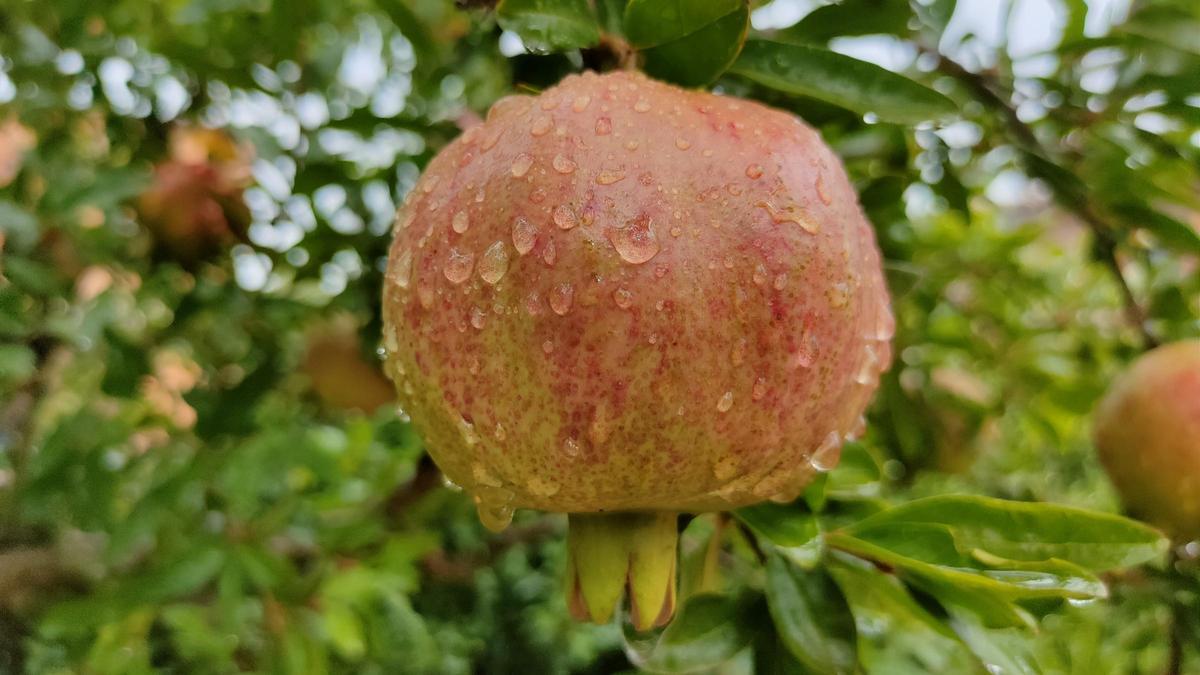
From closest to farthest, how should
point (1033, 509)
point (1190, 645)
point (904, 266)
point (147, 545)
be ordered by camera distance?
point (1033, 509) < point (904, 266) < point (1190, 645) < point (147, 545)

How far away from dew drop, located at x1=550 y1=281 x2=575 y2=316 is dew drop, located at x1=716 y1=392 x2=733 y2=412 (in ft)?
0.32

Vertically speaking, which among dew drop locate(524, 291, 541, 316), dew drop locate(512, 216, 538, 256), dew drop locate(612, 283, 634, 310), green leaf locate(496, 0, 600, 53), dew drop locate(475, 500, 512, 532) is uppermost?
green leaf locate(496, 0, 600, 53)

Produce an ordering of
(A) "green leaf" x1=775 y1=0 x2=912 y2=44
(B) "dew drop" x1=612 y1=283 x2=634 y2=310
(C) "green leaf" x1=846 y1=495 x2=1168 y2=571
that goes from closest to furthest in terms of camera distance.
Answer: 1. (B) "dew drop" x1=612 y1=283 x2=634 y2=310
2. (C) "green leaf" x1=846 y1=495 x2=1168 y2=571
3. (A) "green leaf" x1=775 y1=0 x2=912 y2=44

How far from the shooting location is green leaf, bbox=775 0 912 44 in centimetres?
71

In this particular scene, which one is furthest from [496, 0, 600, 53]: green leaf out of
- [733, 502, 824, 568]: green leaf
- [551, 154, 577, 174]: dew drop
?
[733, 502, 824, 568]: green leaf

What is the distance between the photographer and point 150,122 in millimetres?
1183

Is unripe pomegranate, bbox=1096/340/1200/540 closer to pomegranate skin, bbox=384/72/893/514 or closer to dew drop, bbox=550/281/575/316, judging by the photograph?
pomegranate skin, bbox=384/72/893/514

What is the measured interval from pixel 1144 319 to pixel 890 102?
0.70 metres

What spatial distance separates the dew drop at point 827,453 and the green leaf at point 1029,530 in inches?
3.0

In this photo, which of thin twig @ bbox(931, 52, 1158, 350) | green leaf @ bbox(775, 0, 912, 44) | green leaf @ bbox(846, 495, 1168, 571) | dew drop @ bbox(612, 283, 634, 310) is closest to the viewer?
dew drop @ bbox(612, 283, 634, 310)

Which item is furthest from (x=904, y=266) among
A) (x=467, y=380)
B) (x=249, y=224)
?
(x=249, y=224)

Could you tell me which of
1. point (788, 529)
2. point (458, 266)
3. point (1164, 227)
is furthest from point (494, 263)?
point (1164, 227)

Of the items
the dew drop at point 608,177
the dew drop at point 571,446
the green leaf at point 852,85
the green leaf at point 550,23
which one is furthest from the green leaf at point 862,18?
the dew drop at point 571,446

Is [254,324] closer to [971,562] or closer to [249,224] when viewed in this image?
[249,224]
